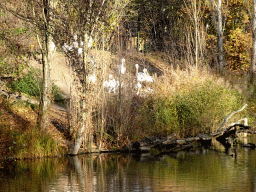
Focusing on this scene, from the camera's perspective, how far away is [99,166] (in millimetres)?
12703

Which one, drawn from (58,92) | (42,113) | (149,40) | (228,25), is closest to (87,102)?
(42,113)

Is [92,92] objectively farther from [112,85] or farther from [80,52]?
[112,85]

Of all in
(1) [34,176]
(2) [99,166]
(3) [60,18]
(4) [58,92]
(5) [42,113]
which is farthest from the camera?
(4) [58,92]

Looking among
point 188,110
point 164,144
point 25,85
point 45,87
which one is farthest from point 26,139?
point 25,85

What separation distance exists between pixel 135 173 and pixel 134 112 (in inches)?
199

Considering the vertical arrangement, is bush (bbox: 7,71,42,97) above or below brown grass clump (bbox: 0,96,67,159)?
above

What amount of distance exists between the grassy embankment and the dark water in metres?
0.87

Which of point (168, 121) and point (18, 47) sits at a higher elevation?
point (18, 47)

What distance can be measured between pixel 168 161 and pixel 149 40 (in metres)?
28.5

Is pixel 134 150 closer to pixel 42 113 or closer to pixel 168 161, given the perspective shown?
pixel 168 161

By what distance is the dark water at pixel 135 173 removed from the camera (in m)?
9.60

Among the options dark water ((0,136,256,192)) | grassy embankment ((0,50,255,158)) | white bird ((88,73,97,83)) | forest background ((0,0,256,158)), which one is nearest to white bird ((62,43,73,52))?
forest background ((0,0,256,158))

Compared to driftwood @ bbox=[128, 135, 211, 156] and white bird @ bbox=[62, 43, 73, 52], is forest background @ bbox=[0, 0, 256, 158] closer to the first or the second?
white bird @ bbox=[62, 43, 73, 52]

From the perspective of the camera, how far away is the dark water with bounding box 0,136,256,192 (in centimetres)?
960
